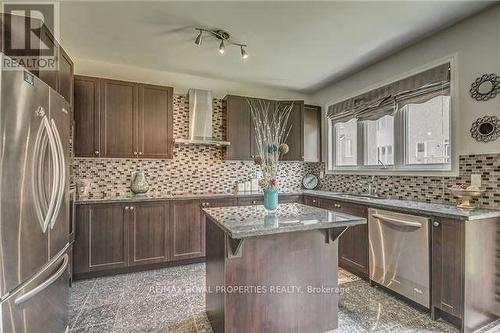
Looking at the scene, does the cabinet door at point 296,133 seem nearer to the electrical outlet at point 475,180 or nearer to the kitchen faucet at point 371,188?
the kitchen faucet at point 371,188

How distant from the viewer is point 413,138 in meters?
2.95

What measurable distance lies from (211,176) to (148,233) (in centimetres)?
128

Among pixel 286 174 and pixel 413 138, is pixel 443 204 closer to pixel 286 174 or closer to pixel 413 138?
pixel 413 138

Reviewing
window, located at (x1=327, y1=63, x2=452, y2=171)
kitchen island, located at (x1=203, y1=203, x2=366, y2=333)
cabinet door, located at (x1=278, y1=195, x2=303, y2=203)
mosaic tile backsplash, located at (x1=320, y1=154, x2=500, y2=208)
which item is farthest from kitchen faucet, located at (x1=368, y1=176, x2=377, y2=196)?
kitchen island, located at (x1=203, y1=203, x2=366, y2=333)

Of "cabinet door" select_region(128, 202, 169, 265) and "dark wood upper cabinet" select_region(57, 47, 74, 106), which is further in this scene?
"cabinet door" select_region(128, 202, 169, 265)

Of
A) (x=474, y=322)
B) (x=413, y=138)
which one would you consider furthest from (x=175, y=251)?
(x=413, y=138)

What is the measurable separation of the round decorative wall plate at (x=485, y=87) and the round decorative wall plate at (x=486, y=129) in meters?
0.20

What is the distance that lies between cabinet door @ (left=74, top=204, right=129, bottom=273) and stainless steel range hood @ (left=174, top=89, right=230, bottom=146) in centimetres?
136

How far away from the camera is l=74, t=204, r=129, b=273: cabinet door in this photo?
2.83 metres

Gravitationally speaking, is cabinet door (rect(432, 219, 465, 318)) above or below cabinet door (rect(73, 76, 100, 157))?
below

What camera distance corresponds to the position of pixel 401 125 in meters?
3.05

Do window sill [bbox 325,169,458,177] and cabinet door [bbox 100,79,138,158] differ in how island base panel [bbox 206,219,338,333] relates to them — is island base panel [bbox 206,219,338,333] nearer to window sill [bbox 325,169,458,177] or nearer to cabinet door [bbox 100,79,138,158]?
window sill [bbox 325,169,458,177]

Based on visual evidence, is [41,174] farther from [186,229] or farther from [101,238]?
[186,229]

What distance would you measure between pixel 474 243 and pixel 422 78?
5.81 feet
